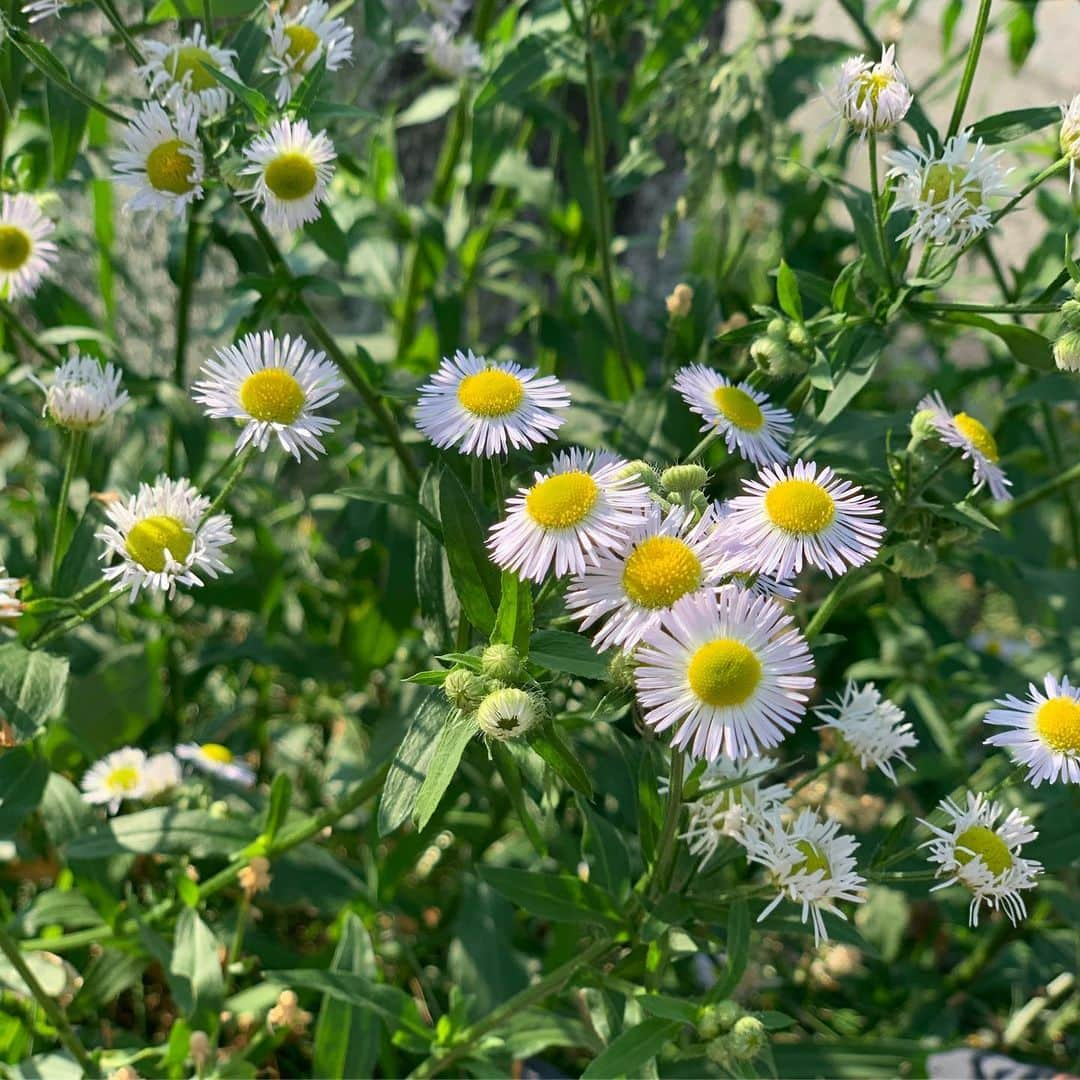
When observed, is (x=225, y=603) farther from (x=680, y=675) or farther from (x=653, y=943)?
(x=680, y=675)

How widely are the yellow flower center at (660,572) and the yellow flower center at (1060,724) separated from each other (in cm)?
31

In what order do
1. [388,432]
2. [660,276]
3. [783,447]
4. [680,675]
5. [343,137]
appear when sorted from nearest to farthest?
[680,675] → [783,447] → [388,432] → [343,137] → [660,276]

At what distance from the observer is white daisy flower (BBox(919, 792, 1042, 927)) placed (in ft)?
2.89

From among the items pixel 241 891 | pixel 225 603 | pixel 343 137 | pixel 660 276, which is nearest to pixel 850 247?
pixel 660 276

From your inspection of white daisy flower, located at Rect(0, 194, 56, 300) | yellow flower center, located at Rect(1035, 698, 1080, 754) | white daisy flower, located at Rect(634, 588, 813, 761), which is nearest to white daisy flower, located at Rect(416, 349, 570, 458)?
white daisy flower, located at Rect(634, 588, 813, 761)

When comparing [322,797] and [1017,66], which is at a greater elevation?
[1017,66]

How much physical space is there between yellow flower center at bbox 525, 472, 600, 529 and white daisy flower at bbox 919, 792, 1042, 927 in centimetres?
33

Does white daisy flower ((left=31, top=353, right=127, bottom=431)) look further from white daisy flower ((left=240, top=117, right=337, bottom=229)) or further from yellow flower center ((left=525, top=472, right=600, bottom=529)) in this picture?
yellow flower center ((left=525, top=472, right=600, bottom=529))

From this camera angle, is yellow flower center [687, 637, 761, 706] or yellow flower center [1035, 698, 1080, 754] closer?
yellow flower center [687, 637, 761, 706]

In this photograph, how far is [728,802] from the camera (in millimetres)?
968

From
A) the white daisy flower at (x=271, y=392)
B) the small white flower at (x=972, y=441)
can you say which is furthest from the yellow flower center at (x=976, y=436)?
the white daisy flower at (x=271, y=392)

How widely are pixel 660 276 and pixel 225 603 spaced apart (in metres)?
1.12

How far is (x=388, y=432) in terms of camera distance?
129cm

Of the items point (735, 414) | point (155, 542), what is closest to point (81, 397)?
point (155, 542)
